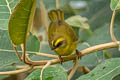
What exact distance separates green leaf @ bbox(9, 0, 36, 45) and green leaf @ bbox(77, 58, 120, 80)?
323mm

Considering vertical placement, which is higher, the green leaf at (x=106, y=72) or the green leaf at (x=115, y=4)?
the green leaf at (x=115, y=4)

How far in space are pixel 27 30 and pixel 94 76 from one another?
36cm

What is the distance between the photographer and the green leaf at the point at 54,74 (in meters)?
1.13

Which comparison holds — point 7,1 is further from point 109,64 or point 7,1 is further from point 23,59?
point 109,64

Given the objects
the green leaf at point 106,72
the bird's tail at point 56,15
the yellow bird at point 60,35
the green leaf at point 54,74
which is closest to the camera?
the green leaf at point 54,74

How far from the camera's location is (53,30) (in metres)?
2.69

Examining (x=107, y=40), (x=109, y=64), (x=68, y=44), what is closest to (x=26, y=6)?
(x=109, y=64)

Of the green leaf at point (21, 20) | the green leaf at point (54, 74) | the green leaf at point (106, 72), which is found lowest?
the green leaf at point (106, 72)

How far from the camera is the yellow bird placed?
229 centimetres

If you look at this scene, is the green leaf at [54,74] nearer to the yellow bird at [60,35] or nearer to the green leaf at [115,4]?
the green leaf at [115,4]

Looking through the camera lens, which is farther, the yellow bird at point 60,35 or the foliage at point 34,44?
the yellow bird at point 60,35

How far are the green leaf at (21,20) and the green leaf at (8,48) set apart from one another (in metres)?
0.24

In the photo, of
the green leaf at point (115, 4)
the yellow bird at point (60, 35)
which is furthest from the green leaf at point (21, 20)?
the yellow bird at point (60, 35)

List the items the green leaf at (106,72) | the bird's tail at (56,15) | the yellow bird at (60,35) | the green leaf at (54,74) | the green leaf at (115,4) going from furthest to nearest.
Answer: the bird's tail at (56,15)
the yellow bird at (60,35)
the green leaf at (115,4)
the green leaf at (106,72)
the green leaf at (54,74)
